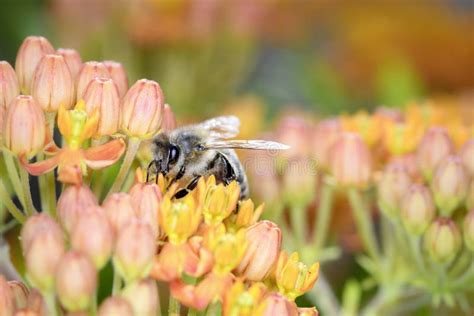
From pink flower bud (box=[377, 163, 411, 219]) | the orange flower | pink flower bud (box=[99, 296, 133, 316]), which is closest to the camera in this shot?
pink flower bud (box=[99, 296, 133, 316])

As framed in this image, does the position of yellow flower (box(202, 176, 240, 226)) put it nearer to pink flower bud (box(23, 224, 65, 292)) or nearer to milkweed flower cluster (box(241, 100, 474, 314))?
pink flower bud (box(23, 224, 65, 292))

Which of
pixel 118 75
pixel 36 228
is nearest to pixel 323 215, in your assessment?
pixel 118 75

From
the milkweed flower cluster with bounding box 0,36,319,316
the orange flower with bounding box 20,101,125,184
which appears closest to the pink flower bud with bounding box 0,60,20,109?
the milkweed flower cluster with bounding box 0,36,319,316

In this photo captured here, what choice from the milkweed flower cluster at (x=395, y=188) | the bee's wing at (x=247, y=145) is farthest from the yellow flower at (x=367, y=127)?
the bee's wing at (x=247, y=145)

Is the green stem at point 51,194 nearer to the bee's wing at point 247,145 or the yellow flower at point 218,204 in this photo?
the yellow flower at point 218,204

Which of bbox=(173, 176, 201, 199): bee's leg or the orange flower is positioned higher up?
the orange flower

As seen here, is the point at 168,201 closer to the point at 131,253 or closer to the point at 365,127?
the point at 131,253
